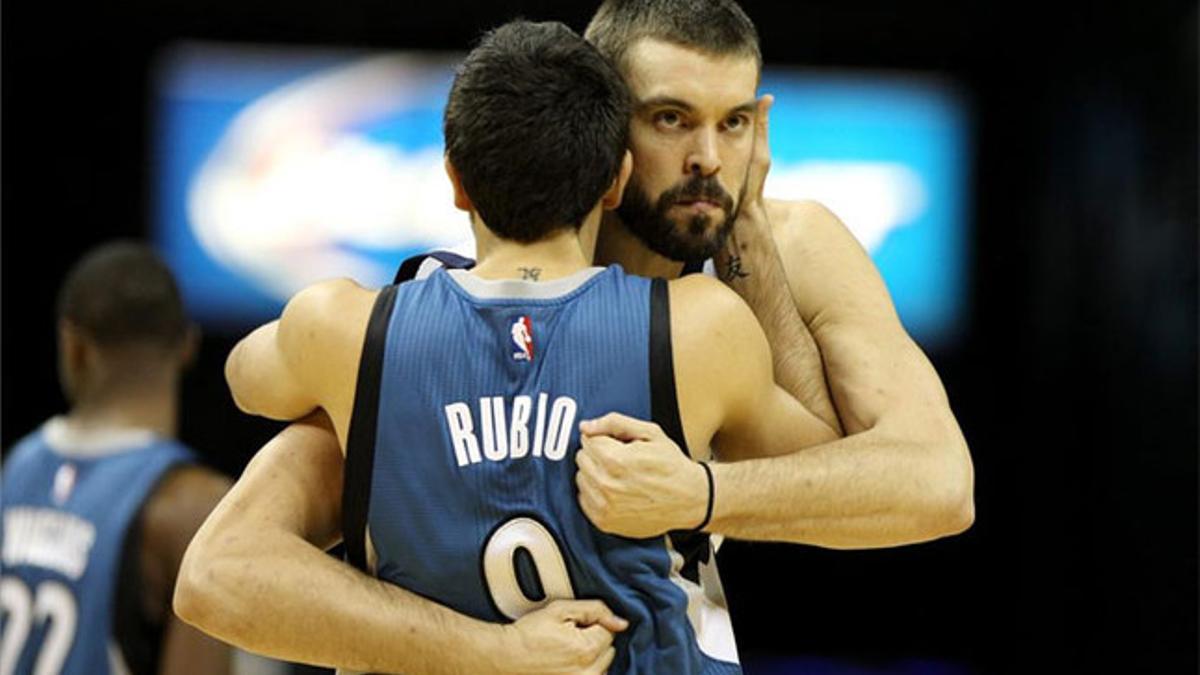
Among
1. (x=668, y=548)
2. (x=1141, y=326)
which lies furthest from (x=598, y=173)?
(x=1141, y=326)

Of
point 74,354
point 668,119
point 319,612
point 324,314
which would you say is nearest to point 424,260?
point 324,314

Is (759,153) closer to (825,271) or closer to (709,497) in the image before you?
(825,271)

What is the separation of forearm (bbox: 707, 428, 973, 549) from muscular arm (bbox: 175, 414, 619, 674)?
0.31 m

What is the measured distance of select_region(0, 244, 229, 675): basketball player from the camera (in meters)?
6.17

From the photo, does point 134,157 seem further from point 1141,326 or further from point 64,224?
point 1141,326

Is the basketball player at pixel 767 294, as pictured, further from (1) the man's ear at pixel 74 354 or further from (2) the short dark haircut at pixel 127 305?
(1) the man's ear at pixel 74 354

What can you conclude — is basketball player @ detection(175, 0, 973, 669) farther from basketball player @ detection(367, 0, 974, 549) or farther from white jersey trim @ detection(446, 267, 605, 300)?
white jersey trim @ detection(446, 267, 605, 300)

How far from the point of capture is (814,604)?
32.8ft

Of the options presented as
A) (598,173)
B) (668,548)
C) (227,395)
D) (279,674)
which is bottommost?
(279,674)

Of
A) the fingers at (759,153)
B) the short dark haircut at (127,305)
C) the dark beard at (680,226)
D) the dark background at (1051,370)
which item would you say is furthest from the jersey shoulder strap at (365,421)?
the dark background at (1051,370)

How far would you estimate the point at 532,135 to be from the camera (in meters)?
3.34

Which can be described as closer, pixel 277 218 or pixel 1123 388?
pixel 277 218

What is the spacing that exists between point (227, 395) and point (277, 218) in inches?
34.7

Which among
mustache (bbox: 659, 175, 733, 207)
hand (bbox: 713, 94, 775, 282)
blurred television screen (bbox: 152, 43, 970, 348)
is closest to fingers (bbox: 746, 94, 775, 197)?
hand (bbox: 713, 94, 775, 282)
